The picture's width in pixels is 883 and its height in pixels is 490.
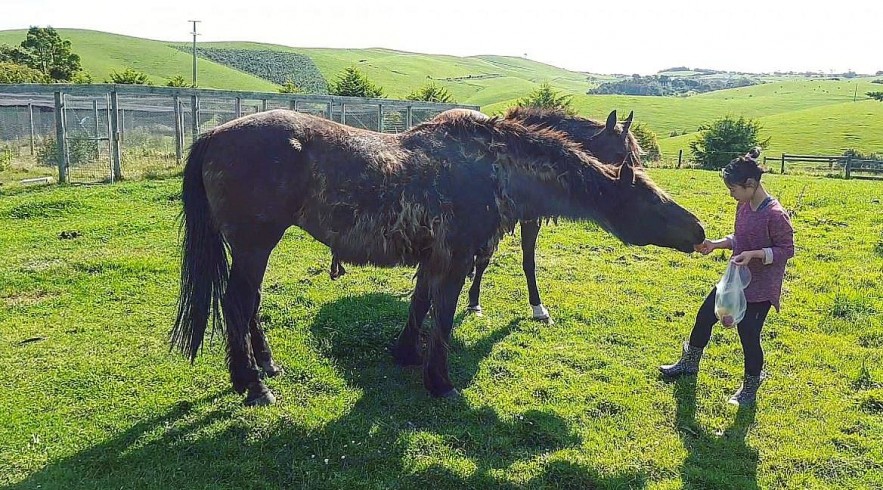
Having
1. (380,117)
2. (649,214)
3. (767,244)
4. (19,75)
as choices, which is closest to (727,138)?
(380,117)

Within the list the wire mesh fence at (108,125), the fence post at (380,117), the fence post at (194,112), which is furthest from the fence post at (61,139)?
the fence post at (380,117)

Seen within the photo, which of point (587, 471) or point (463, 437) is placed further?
point (463, 437)

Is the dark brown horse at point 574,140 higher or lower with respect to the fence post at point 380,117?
lower

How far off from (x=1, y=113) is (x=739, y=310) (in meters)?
16.2

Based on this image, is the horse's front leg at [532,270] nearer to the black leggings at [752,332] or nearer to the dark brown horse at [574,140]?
the dark brown horse at [574,140]

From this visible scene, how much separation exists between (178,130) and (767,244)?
15282mm

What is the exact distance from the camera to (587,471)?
337 centimetres

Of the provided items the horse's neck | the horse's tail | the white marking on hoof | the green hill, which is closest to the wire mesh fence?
the horse's tail

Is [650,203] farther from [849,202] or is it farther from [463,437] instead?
[849,202]

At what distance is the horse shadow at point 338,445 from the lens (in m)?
3.22

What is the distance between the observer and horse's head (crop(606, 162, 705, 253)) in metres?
4.35

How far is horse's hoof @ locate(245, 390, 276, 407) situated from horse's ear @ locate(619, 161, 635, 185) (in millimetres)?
3099

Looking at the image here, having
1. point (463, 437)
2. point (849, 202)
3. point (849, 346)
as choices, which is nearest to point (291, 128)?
point (463, 437)

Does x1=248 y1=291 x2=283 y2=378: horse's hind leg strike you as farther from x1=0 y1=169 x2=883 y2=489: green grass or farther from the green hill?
the green hill
